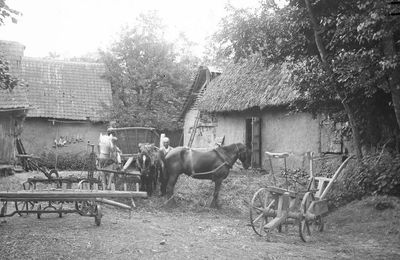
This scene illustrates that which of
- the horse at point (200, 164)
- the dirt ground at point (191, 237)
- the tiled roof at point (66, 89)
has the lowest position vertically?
the dirt ground at point (191, 237)

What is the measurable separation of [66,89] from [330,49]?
65.7 ft

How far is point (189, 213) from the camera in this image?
1127 cm

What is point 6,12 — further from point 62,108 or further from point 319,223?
point 62,108

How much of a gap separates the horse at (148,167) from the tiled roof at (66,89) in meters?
11.9

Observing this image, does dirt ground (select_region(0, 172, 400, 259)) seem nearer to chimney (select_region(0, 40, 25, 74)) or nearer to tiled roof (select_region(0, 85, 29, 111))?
tiled roof (select_region(0, 85, 29, 111))

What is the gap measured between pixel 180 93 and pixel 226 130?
6.43 m

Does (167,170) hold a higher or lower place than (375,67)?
lower

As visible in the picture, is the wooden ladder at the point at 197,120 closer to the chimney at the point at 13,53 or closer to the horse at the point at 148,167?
the chimney at the point at 13,53

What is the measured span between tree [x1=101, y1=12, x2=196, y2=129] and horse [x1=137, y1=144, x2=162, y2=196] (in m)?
10.3

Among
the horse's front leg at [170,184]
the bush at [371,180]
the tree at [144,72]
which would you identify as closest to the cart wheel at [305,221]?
the bush at [371,180]

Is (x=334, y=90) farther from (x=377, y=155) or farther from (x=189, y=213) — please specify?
(x=189, y=213)

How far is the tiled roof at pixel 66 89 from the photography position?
25.2 m

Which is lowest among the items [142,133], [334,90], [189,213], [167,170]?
[189,213]

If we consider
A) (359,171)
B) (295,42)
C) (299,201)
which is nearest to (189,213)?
(299,201)
